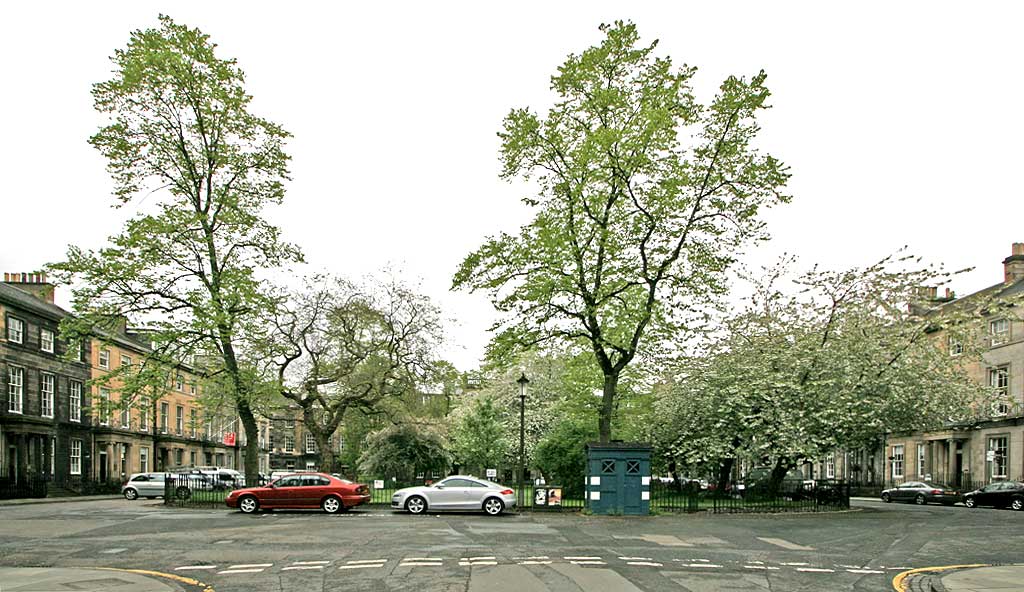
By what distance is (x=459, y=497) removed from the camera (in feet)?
94.7

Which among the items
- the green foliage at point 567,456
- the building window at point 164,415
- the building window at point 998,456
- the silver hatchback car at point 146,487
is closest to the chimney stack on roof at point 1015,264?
the building window at point 998,456

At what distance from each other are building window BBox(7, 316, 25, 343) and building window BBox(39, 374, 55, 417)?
3.48 m

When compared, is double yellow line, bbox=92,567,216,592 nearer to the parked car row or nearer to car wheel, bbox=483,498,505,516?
car wheel, bbox=483,498,505,516

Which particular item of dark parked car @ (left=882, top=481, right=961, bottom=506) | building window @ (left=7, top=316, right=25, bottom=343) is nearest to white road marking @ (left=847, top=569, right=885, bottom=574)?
dark parked car @ (left=882, top=481, right=961, bottom=506)

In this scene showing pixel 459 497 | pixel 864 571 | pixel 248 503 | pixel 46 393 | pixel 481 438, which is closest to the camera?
pixel 864 571

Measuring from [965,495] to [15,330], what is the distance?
49.1 meters

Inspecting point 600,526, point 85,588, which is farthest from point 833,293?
point 85,588

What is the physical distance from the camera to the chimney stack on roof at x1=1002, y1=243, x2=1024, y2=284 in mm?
50344

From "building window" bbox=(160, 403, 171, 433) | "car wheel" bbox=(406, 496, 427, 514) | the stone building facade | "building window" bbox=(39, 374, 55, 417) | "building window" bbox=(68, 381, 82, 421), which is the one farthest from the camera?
"building window" bbox=(160, 403, 171, 433)

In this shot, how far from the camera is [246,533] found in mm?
21891

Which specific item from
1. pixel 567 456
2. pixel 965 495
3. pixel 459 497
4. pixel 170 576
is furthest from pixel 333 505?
pixel 965 495

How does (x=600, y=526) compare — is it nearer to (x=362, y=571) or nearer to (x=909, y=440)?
(x=362, y=571)

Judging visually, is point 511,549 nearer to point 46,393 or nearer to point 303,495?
point 303,495

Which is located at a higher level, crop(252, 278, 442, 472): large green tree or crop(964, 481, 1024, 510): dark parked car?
crop(252, 278, 442, 472): large green tree
